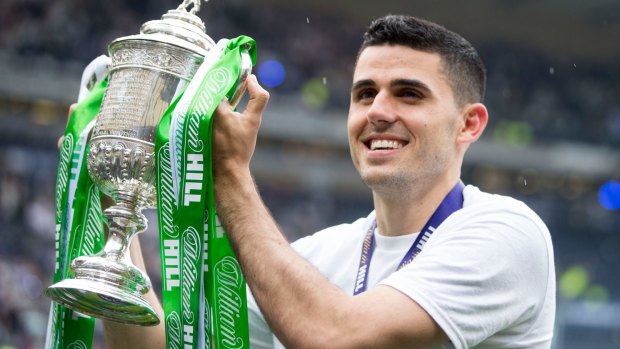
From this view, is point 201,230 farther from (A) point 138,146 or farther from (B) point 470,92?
(B) point 470,92

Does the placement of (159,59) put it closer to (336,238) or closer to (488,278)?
(336,238)

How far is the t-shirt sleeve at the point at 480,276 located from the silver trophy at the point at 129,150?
1.78 ft

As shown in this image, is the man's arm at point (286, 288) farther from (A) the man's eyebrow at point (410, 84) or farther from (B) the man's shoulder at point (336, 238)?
(B) the man's shoulder at point (336, 238)

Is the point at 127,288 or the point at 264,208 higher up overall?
the point at 264,208

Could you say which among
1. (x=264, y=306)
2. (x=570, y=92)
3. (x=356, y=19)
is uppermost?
(x=356, y=19)

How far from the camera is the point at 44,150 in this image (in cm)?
1219

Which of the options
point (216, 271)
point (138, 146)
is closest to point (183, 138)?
point (138, 146)

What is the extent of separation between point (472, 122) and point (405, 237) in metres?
0.38

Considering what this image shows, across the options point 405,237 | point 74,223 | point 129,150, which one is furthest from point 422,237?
point 74,223

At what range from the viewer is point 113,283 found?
6.61ft

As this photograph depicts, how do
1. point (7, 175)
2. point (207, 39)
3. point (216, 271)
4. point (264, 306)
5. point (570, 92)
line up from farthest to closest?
point (570, 92) → point (7, 175) → point (207, 39) → point (216, 271) → point (264, 306)

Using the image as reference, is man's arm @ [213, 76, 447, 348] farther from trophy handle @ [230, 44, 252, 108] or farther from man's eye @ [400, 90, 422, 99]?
man's eye @ [400, 90, 422, 99]

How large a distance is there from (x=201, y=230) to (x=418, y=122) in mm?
606

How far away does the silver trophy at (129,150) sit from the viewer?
80.1 inches
